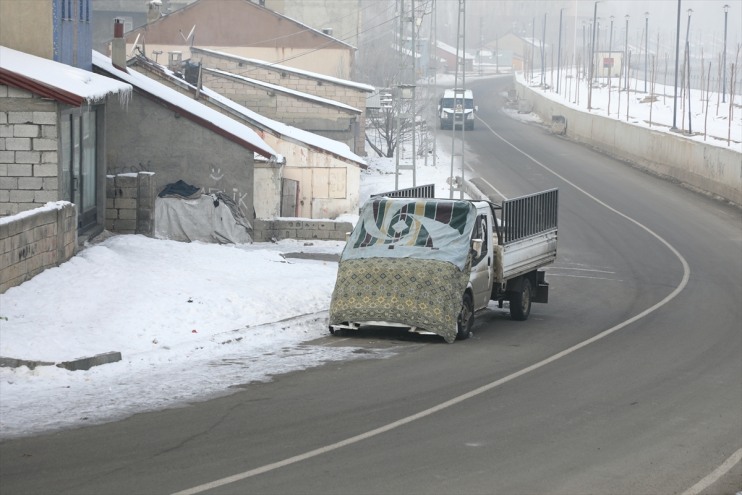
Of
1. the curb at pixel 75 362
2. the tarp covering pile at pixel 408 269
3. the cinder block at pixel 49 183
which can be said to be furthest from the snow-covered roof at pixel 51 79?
the curb at pixel 75 362

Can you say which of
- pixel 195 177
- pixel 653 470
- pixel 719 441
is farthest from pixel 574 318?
pixel 195 177

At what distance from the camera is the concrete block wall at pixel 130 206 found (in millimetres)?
26375

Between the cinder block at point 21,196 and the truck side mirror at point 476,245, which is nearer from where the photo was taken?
the truck side mirror at point 476,245

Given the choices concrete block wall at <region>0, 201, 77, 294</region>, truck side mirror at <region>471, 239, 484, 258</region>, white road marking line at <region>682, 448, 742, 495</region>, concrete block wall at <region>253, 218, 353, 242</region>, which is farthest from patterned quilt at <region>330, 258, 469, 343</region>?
concrete block wall at <region>253, 218, 353, 242</region>

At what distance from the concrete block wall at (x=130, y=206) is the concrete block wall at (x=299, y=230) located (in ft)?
19.5

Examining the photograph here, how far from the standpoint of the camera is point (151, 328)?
1719 centimetres

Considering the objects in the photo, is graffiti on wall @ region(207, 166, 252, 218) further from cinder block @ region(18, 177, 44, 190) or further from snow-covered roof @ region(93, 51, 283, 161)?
cinder block @ region(18, 177, 44, 190)

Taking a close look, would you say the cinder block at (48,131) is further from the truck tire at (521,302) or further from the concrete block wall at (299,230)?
the concrete block wall at (299,230)

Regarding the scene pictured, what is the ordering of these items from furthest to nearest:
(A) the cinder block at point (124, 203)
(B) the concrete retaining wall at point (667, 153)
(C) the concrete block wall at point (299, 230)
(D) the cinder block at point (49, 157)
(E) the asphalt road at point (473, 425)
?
(B) the concrete retaining wall at point (667, 153)
(C) the concrete block wall at point (299, 230)
(A) the cinder block at point (124, 203)
(D) the cinder block at point (49, 157)
(E) the asphalt road at point (473, 425)

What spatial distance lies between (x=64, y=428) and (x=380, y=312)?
6.66 m

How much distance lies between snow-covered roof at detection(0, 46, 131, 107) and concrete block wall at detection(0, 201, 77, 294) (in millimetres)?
2116

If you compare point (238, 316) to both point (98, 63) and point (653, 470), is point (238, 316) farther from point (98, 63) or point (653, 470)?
point (98, 63)

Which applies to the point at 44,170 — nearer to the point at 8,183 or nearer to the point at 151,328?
the point at 8,183

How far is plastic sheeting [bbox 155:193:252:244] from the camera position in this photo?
99.4 ft
